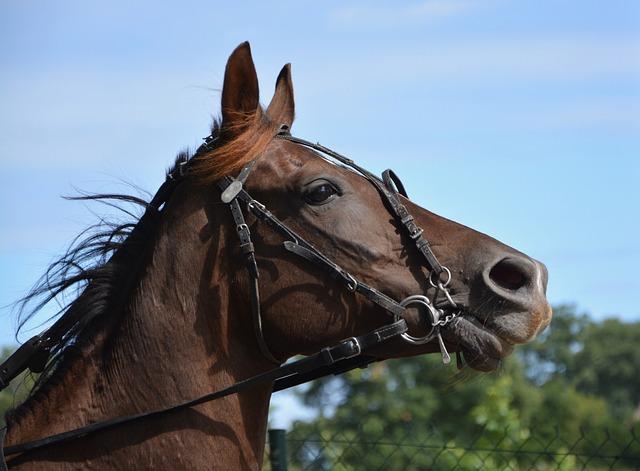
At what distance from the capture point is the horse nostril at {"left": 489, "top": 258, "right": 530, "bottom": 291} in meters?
3.44

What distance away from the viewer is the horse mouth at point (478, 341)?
346 cm

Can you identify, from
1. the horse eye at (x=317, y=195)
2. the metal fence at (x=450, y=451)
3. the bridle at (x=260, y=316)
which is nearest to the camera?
the bridle at (x=260, y=316)

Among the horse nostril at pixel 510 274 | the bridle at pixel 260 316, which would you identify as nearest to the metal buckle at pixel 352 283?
the bridle at pixel 260 316

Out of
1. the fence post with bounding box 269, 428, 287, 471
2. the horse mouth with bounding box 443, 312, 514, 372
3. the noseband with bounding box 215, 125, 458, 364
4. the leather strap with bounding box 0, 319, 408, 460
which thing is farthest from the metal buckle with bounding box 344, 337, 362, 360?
the fence post with bounding box 269, 428, 287, 471

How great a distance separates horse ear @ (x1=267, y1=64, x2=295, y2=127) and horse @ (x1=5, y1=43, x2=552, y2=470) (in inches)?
7.7

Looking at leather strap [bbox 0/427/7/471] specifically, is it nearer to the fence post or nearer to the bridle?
the bridle

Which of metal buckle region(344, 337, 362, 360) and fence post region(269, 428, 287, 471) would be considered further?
fence post region(269, 428, 287, 471)

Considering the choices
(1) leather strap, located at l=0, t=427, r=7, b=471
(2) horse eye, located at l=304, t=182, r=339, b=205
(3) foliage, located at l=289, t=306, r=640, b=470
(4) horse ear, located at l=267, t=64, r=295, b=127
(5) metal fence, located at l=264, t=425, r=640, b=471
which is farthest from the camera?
(3) foliage, located at l=289, t=306, r=640, b=470

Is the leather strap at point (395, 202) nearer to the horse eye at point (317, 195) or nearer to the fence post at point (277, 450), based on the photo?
the horse eye at point (317, 195)

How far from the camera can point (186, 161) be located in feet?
12.5

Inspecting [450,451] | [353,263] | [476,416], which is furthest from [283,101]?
[476,416]

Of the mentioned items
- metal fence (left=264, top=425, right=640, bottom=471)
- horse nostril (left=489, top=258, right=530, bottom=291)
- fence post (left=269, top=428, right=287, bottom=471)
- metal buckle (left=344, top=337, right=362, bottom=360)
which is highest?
horse nostril (left=489, top=258, right=530, bottom=291)

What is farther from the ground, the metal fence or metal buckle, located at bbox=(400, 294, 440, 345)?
metal buckle, located at bbox=(400, 294, 440, 345)

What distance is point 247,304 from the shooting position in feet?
11.7
